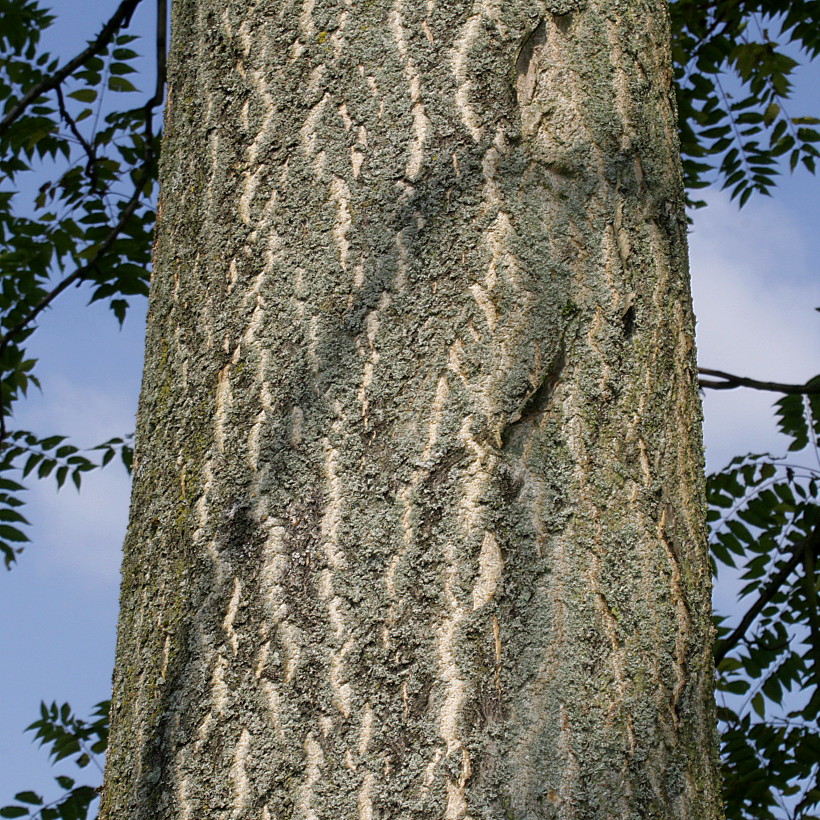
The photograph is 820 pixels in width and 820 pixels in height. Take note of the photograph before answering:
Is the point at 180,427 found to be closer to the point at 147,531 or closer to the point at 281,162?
the point at 147,531

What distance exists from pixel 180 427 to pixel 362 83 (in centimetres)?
50

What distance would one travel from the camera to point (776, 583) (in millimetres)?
3590

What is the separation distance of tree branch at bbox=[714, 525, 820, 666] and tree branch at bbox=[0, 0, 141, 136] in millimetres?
3402

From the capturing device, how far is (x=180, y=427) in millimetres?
1184

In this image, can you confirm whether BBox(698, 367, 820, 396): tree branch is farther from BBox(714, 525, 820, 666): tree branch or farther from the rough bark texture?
the rough bark texture

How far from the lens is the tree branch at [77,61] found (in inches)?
137

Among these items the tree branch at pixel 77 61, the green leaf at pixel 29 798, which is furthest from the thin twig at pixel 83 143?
the green leaf at pixel 29 798

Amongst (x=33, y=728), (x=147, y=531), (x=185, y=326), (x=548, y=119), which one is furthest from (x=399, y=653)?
(x=33, y=728)

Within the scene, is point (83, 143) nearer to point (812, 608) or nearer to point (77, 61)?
point (77, 61)

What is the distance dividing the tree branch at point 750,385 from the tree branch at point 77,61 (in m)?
2.70

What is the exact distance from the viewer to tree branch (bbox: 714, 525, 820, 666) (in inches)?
140

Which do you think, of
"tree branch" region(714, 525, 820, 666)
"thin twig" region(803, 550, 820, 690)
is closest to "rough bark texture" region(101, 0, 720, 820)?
"thin twig" region(803, 550, 820, 690)

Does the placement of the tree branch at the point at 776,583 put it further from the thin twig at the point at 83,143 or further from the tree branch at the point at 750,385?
the thin twig at the point at 83,143

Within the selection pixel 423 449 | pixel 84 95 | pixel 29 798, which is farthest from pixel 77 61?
pixel 423 449
